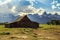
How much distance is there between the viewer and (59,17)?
31.8 ft

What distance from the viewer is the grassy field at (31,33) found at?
9.00m

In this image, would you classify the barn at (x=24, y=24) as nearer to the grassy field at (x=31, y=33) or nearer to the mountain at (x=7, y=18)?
the grassy field at (x=31, y=33)

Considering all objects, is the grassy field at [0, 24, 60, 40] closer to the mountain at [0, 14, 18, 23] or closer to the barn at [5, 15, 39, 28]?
the barn at [5, 15, 39, 28]

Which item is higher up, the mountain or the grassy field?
the mountain

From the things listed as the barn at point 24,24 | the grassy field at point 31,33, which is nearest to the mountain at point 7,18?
the barn at point 24,24

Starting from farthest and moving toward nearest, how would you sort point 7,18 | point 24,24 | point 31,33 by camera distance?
point 24,24
point 31,33
point 7,18

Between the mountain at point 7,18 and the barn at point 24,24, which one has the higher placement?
the mountain at point 7,18

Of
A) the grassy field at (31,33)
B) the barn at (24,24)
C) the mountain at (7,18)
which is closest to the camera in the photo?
the grassy field at (31,33)

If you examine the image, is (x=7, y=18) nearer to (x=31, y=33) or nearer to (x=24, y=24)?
(x=24, y=24)

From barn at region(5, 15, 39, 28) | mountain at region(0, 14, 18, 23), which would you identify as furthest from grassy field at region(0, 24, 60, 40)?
mountain at region(0, 14, 18, 23)

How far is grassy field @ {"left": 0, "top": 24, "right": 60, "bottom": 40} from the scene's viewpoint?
8997mm

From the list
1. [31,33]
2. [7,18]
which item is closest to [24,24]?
[31,33]

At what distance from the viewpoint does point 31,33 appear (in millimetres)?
9602

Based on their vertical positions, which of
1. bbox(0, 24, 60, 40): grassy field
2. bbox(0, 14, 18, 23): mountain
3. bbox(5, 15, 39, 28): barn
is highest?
bbox(0, 14, 18, 23): mountain
